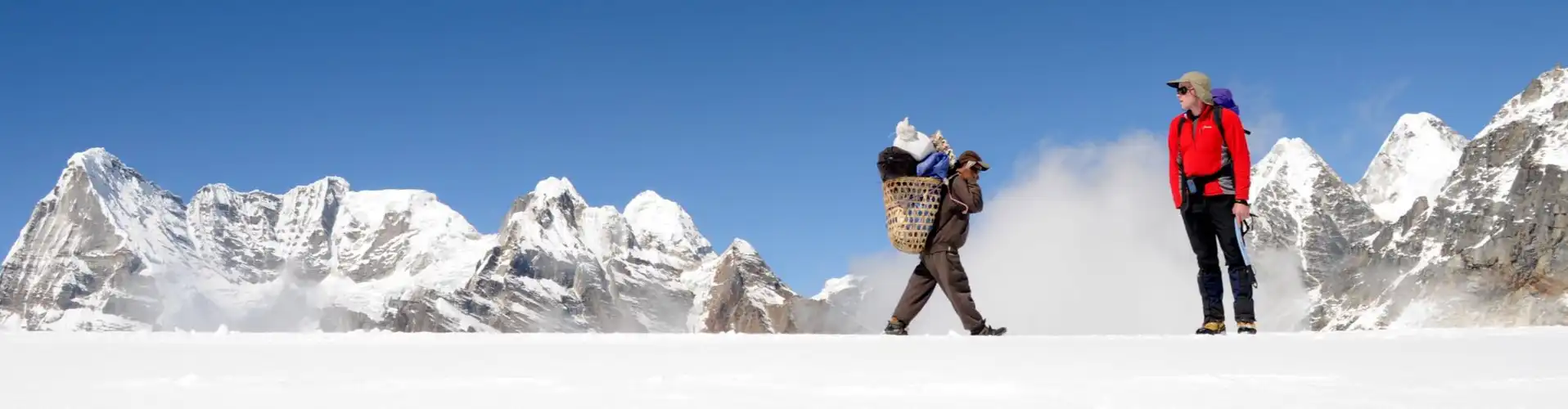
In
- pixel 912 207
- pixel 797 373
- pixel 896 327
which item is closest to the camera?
pixel 797 373

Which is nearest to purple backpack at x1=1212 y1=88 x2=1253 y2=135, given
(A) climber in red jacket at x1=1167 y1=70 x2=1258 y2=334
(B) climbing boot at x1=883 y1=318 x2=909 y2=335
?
(A) climber in red jacket at x1=1167 y1=70 x2=1258 y2=334

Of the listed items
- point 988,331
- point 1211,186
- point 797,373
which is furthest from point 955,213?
point 797,373

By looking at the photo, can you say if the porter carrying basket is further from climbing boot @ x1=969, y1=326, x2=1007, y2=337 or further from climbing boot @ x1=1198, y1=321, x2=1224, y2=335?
climbing boot @ x1=1198, y1=321, x2=1224, y2=335

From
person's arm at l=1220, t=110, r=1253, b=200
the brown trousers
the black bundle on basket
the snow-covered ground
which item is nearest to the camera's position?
the snow-covered ground

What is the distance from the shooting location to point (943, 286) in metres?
11.2

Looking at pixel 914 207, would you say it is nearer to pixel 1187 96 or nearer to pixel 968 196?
pixel 968 196

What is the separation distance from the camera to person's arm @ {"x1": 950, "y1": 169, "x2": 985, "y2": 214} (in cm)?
1123

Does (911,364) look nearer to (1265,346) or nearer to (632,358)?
(632,358)

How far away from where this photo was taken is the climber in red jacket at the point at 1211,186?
1039 cm

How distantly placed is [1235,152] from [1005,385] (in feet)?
20.2

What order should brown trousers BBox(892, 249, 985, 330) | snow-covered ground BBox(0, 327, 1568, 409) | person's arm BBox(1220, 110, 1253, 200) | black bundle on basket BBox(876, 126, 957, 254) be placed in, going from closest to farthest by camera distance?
snow-covered ground BBox(0, 327, 1568, 409), person's arm BBox(1220, 110, 1253, 200), brown trousers BBox(892, 249, 985, 330), black bundle on basket BBox(876, 126, 957, 254)

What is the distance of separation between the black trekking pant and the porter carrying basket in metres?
2.31

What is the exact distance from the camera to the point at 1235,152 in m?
10.3

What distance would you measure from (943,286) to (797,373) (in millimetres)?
5757
